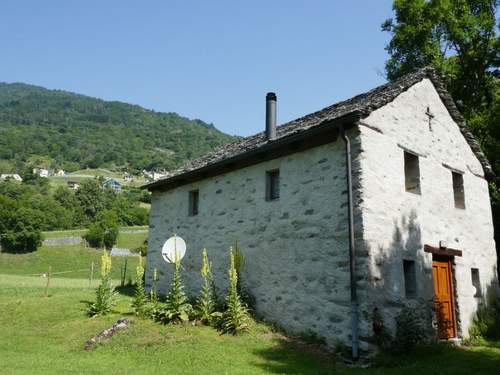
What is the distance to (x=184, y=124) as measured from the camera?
18375 cm

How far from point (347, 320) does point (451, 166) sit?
6293mm

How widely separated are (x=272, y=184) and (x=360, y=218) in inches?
138

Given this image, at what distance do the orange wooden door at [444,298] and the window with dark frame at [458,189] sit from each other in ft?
7.89

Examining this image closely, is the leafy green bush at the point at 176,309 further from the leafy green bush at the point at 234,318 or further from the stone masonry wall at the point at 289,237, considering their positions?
the stone masonry wall at the point at 289,237

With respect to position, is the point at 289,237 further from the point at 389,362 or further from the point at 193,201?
the point at 193,201

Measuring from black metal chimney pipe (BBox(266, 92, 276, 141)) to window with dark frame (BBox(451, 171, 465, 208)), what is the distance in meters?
5.58

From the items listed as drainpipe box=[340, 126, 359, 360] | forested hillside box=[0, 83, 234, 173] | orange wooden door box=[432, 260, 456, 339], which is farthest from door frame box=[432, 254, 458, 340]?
forested hillside box=[0, 83, 234, 173]

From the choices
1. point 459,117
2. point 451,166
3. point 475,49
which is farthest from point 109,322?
point 475,49

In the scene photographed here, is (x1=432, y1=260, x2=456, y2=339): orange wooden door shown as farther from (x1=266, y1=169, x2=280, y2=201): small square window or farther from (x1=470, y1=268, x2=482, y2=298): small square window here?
(x1=266, y1=169, x2=280, y2=201): small square window

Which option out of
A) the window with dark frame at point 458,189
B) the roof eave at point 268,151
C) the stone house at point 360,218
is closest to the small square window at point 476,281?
the stone house at point 360,218

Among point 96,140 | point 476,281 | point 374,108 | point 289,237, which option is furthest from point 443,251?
point 96,140

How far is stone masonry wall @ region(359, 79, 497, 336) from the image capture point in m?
9.48

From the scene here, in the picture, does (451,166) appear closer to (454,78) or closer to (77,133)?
(454,78)

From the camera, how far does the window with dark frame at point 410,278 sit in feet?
33.3
